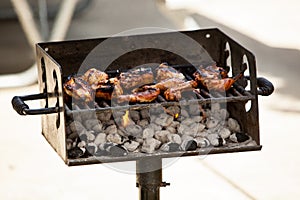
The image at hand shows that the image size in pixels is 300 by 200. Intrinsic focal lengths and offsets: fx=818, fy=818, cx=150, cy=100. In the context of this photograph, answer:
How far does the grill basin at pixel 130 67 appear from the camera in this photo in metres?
2.49

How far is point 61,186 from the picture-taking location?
4348mm

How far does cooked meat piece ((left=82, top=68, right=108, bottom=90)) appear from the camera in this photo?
8.75 ft

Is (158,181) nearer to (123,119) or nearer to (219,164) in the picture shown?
(123,119)

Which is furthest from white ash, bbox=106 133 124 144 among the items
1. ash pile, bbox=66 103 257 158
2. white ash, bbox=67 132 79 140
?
white ash, bbox=67 132 79 140

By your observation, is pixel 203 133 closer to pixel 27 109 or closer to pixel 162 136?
pixel 162 136

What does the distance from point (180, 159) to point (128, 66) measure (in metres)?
1.79

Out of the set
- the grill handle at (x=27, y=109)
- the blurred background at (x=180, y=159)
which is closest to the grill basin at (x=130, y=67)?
the grill handle at (x=27, y=109)

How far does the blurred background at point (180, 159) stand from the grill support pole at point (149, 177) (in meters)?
1.44

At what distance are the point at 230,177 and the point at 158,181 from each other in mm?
1731

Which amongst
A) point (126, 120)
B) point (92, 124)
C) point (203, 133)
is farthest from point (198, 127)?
point (92, 124)

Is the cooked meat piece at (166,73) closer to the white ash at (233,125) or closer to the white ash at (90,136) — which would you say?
the white ash at (233,125)

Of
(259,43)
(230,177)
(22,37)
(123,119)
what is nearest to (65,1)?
(22,37)

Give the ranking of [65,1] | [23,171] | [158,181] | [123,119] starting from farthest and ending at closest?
[65,1] < [23,171] < [158,181] < [123,119]

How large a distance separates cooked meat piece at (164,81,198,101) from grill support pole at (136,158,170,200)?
229mm
